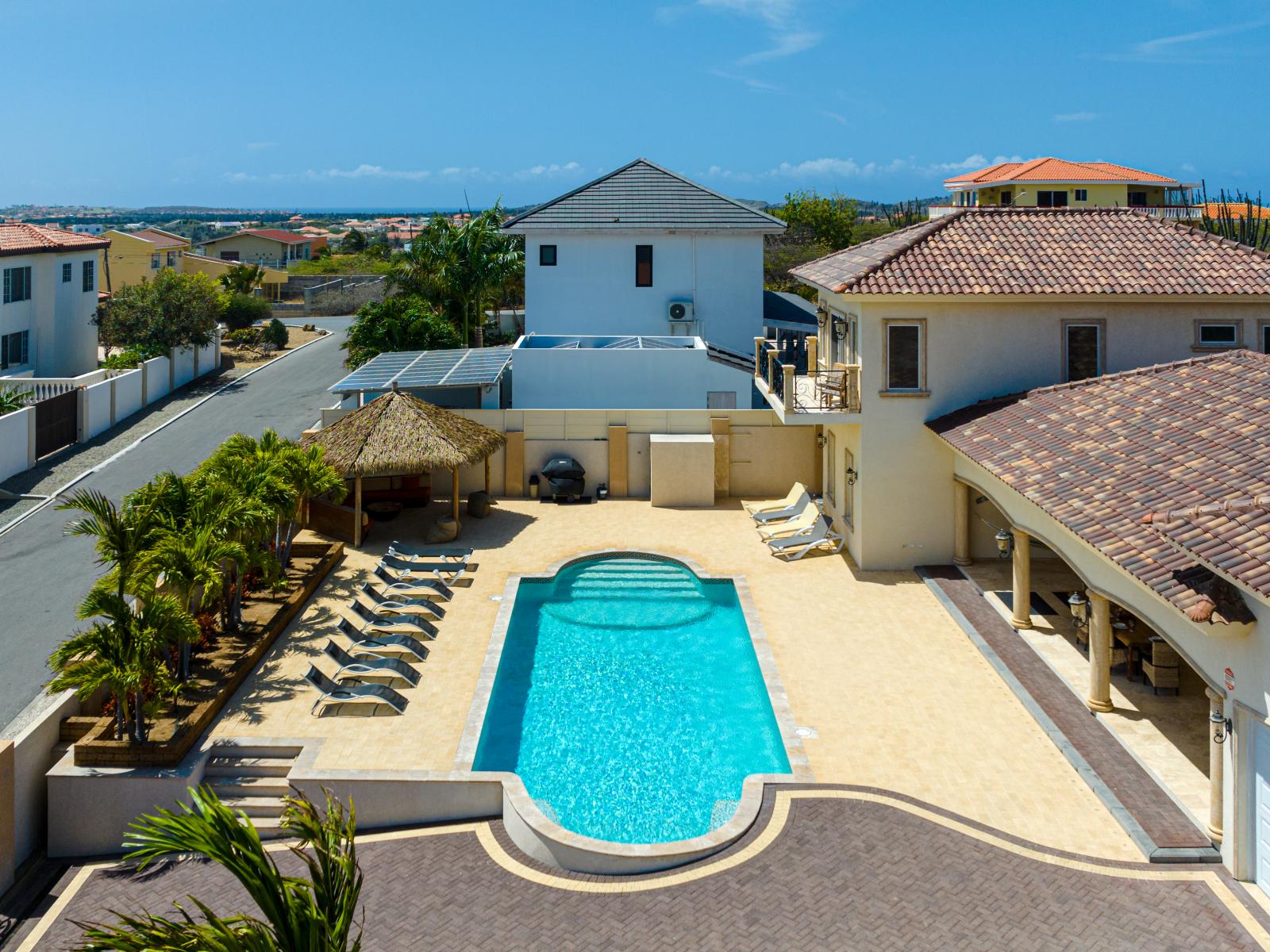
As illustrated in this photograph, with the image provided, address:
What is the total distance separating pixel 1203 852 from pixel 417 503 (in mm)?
21863

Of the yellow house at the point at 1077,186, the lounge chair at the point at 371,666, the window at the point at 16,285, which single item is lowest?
the lounge chair at the point at 371,666

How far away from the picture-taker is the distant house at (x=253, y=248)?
116 m

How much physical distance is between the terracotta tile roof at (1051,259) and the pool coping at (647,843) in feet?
26.8

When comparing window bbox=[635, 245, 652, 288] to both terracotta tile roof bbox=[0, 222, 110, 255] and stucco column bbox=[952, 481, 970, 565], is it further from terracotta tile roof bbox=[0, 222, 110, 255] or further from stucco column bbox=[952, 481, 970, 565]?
terracotta tile roof bbox=[0, 222, 110, 255]

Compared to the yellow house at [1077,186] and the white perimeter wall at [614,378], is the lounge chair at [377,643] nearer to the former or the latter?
the white perimeter wall at [614,378]

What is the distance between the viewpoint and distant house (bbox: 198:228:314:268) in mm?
115688

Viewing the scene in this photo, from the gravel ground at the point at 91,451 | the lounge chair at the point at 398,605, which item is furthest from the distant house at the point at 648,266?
the lounge chair at the point at 398,605

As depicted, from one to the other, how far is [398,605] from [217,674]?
4.46m

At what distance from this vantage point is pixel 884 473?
25094 mm

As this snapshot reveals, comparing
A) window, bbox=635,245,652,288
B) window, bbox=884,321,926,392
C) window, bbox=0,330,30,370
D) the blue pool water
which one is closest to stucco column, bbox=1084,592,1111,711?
the blue pool water

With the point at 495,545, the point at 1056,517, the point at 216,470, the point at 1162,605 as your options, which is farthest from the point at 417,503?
the point at 1162,605

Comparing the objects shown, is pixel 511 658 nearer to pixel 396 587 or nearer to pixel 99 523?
pixel 396 587

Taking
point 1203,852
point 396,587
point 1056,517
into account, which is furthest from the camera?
point 396,587

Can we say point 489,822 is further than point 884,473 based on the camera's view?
No
